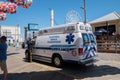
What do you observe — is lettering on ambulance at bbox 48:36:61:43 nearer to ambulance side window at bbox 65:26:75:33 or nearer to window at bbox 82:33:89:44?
ambulance side window at bbox 65:26:75:33

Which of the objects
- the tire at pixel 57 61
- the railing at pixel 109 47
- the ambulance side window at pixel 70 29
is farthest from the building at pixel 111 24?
the ambulance side window at pixel 70 29

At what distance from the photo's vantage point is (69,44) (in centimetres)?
1105

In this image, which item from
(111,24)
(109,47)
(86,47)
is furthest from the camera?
(111,24)

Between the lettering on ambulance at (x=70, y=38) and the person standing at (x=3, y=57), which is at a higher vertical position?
the lettering on ambulance at (x=70, y=38)

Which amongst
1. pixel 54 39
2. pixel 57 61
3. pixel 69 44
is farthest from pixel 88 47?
pixel 54 39

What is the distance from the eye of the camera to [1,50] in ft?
27.1

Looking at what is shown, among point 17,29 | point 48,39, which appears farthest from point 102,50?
point 17,29

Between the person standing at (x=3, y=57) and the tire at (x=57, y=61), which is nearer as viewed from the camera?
the person standing at (x=3, y=57)

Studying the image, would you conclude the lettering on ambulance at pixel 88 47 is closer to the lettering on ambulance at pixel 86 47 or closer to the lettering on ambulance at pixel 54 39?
the lettering on ambulance at pixel 86 47

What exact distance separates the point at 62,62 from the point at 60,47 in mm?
960

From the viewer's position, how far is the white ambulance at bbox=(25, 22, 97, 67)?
10.5 metres

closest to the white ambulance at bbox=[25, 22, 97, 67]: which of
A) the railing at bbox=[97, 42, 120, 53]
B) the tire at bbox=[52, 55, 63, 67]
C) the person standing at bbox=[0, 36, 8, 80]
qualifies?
the tire at bbox=[52, 55, 63, 67]

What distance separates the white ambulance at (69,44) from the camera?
1055 centimetres

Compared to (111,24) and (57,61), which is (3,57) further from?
(111,24)
